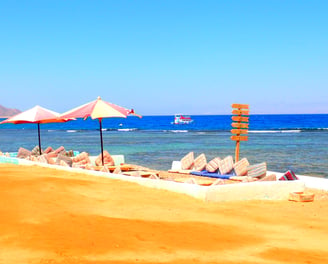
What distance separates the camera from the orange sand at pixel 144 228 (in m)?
4.59

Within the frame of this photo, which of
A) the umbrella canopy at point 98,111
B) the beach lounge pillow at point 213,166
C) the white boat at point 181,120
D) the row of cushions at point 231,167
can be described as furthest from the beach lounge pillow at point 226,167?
the white boat at point 181,120

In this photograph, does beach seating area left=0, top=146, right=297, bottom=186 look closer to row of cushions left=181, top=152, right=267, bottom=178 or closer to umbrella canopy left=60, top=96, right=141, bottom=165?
row of cushions left=181, top=152, right=267, bottom=178

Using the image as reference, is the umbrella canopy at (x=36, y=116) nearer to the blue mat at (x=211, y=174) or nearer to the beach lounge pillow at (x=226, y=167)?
the blue mat at (x=211, y=174)

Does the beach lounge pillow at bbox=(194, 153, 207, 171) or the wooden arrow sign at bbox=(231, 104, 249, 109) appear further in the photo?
the wooden arrow sign at bbox=(231, 104, 249, 109)

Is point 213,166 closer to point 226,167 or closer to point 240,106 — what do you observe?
point 226,167

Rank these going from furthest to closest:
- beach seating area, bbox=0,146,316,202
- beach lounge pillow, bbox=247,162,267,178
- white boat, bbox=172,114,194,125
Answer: white boat, bbox=172,114,194,125 < beach lounge pillow, bbox=247,162,267,178 < beach seating area, bbox=0,146,316,202

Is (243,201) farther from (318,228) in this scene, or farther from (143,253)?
(143,253)

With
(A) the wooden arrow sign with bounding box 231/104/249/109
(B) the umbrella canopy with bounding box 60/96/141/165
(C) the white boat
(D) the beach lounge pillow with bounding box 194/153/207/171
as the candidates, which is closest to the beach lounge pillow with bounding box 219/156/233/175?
(D) the beach lounge pillow with bounding box 194/153/207/171

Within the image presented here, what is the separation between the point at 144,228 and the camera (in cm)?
561

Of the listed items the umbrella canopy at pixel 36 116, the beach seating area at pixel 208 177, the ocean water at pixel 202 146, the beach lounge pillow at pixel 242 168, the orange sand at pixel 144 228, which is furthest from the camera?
the ocean water at pixel 202 146

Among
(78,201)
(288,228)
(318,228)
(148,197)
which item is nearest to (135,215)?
(78,201)

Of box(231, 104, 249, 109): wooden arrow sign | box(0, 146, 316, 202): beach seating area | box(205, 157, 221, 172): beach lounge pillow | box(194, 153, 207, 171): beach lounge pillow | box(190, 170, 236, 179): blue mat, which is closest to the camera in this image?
box(0, 146, 316, 202): beach seating area

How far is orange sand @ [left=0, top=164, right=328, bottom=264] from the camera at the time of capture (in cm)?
459

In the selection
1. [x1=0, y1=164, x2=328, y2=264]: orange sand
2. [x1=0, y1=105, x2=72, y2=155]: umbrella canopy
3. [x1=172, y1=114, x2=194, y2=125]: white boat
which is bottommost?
[x1=172, y1=114, x2=194, y2=125]: white boat
